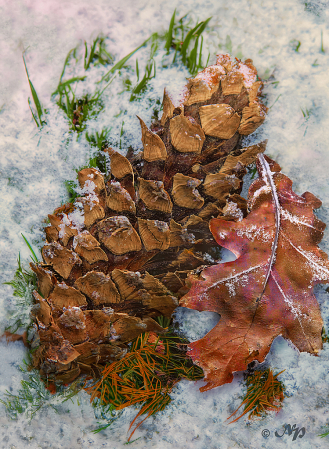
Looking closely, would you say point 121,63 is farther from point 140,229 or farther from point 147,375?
point 147,375

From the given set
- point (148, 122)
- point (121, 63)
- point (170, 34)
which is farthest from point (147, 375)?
point (170, 34)

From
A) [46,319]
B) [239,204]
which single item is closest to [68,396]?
[46,319]

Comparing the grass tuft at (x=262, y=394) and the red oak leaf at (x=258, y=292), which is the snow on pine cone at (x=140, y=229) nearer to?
the red oak leaf at (x=258, y=292)

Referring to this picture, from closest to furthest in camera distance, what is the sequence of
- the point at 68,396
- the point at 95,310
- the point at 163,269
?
the point at 95,310
the point at 163,269
the point at 68,396

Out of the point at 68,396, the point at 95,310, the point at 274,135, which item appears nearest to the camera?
the point at 95,310

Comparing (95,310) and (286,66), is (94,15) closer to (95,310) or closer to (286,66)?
(286,66)
